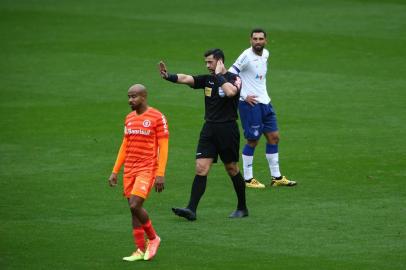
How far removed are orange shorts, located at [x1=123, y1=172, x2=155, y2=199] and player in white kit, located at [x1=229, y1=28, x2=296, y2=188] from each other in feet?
13.8

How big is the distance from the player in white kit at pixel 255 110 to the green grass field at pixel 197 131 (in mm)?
420

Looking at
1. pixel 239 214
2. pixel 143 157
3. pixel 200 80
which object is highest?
pixel 200 80

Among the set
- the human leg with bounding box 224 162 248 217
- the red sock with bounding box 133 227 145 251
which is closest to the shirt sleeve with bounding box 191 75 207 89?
the human leg with bounding box 224 162 248 217

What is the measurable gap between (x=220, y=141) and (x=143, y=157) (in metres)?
2.14

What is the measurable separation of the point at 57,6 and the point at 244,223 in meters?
23.6

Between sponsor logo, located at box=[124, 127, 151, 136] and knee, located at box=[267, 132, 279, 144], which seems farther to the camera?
knee, located at box=[267, 132, 279, 144]

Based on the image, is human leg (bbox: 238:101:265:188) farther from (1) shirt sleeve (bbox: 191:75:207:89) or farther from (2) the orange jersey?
(2) the orange jersey

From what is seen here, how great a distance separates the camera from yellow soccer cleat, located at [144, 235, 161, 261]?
1190 centimetres

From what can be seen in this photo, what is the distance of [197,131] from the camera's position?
20438mm

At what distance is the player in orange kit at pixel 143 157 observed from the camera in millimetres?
11898

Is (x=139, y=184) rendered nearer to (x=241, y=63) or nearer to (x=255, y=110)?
(x=255, y=110)

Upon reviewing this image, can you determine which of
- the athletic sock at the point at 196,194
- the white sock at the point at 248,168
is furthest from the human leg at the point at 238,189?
the white sock at the point at 248,168

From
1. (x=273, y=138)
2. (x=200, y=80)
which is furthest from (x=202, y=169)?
(x=273, y=138)

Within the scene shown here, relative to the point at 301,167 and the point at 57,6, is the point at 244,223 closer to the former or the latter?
the point at 301,167
